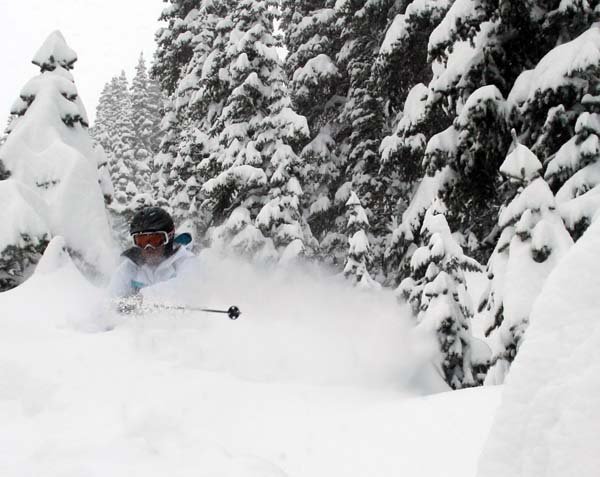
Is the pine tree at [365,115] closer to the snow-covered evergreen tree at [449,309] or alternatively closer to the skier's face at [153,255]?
the snow-covered evergreen tree at [449,309]

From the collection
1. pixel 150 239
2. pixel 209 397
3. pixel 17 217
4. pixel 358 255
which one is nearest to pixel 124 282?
pixel 150 239

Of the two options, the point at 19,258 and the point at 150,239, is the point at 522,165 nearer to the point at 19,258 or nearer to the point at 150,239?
the point at 150,239

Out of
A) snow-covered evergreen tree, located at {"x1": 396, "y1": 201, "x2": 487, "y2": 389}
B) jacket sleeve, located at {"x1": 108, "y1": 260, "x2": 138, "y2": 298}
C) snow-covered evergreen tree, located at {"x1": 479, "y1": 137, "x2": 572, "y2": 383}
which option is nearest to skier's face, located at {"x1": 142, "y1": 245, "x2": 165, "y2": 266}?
jacket sleeve, located at {"x1": 108, "y1": 260, "x2": 138, "y2": 298}

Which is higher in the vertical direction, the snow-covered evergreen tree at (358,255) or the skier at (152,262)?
the skier at (152,262)

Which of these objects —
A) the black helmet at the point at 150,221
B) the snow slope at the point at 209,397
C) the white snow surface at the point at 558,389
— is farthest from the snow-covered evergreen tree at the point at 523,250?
the black helmet at the point at 150,221

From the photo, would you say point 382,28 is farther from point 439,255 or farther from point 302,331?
point 302,331

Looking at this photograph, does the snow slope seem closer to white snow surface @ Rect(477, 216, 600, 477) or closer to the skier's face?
the skier's face

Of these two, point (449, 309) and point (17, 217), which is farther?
point (17, 217)

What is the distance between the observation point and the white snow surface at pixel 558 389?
1.36 meters

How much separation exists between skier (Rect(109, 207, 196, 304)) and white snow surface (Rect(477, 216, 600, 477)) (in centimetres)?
694

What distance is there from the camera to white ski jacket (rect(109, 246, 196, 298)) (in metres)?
8.22

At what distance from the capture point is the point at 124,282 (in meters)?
8.32

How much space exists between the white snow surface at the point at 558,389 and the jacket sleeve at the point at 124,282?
7.44m

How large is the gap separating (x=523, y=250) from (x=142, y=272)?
538 centimetres
